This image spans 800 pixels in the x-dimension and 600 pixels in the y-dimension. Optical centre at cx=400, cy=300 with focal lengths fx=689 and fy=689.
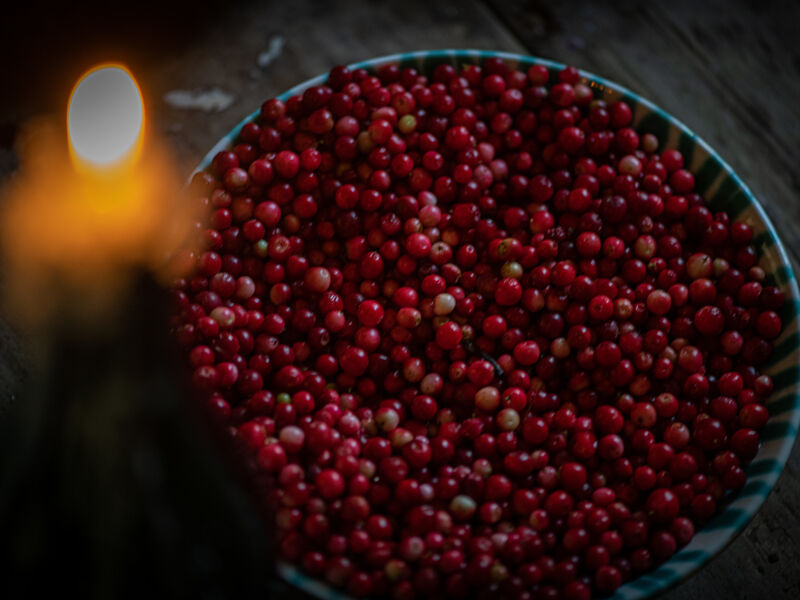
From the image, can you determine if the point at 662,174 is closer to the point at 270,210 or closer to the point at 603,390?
the point at 603,390

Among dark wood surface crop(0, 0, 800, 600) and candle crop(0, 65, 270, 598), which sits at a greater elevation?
dark wood surface crop(0, 0, 800, 600)

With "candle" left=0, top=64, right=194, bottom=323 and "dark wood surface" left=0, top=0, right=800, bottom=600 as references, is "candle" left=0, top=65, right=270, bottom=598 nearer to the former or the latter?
"candle" left=0, top=64, right=194, bottom=323

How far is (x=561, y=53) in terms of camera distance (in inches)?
66.2

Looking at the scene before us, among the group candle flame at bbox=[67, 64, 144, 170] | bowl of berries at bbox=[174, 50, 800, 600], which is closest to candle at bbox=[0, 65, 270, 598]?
candle flame at bbox=[67, 64, 144, 170]

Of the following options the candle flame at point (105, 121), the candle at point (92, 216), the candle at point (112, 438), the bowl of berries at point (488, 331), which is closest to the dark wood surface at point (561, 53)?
the candle at point (92, 216)

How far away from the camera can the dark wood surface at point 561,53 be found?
156cm

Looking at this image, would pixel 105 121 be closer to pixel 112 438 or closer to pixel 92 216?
pixel 92 216

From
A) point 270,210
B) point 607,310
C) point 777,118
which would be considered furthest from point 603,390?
point 777,118

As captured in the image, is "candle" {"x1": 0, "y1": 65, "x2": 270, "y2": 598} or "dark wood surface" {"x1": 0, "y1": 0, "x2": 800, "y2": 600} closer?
"candle" {"x1": 0, "y1": 65, "x2": 270, "y2": 598}

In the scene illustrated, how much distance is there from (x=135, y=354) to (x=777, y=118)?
62.8 inches

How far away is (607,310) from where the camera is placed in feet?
3.73

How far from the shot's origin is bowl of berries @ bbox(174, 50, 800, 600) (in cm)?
98

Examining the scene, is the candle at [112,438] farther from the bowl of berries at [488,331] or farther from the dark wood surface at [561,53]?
the dark wood surface at [561,53]

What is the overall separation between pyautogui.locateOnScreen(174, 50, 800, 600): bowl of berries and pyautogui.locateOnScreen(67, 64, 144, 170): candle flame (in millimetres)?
338
